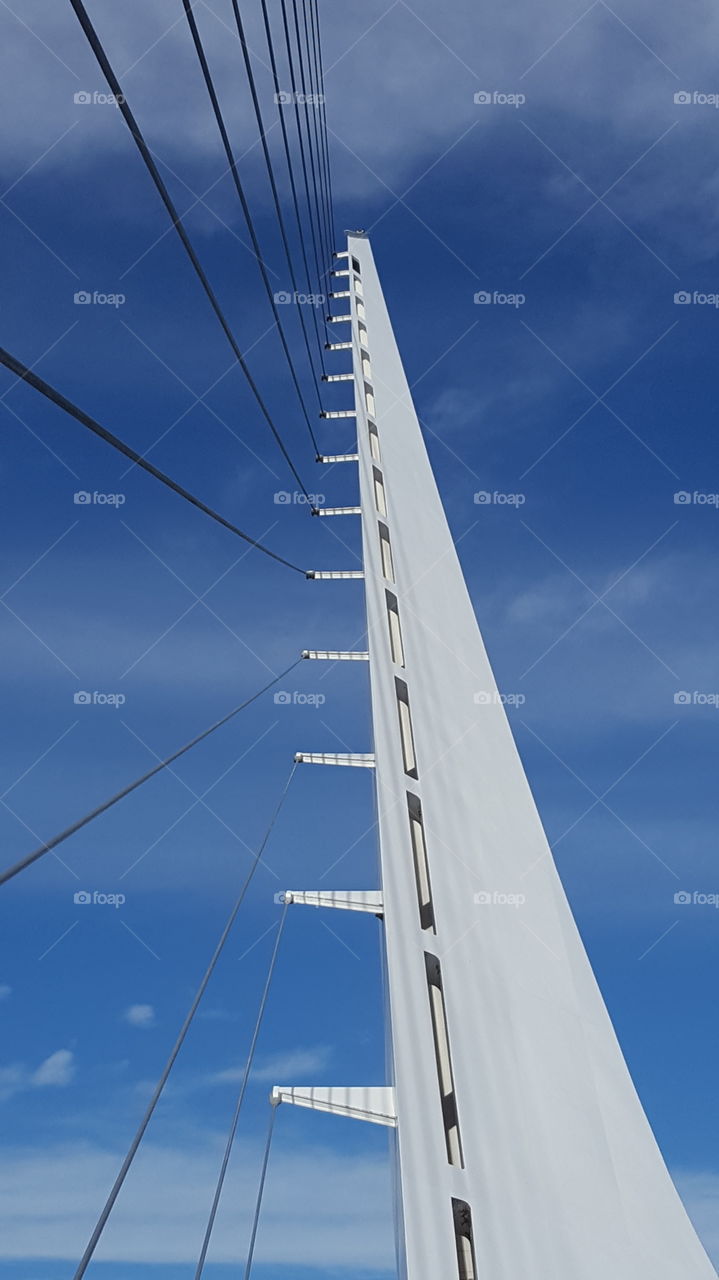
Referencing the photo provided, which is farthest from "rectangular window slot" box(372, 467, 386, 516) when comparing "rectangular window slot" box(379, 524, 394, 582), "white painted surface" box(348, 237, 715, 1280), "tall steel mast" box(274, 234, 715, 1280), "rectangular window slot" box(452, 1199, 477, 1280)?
"rectangular window slot" box(452, 1199, 477, 1280)

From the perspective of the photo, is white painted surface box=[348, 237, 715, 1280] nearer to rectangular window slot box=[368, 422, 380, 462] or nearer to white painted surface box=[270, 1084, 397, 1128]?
white painted surface box=[270, 1084, 397, 1128]

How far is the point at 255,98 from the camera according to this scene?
3.49 meters

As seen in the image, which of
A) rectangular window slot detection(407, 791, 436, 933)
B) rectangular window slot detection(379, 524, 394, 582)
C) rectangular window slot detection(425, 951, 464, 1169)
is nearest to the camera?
rectangular window slot detection(425, 951, 464, 1169)

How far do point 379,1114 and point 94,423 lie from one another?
2063mm

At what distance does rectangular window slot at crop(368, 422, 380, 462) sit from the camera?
4106 millimetres

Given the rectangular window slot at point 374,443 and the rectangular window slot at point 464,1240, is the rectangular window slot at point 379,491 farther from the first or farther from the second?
the rectangular window slot at point 464,1240

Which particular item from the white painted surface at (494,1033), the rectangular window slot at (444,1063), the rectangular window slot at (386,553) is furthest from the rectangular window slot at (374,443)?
the rectangular window slot at (444,1063)

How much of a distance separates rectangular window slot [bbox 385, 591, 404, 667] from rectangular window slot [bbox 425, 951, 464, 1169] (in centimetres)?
104

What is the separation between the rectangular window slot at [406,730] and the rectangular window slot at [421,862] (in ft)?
0.40

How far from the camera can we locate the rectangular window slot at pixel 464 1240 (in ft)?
4.08

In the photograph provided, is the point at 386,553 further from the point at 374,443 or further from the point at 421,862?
the point at 421,862

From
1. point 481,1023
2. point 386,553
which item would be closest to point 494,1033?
point 481,1023

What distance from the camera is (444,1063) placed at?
4.98 feet

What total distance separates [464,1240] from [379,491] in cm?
289
